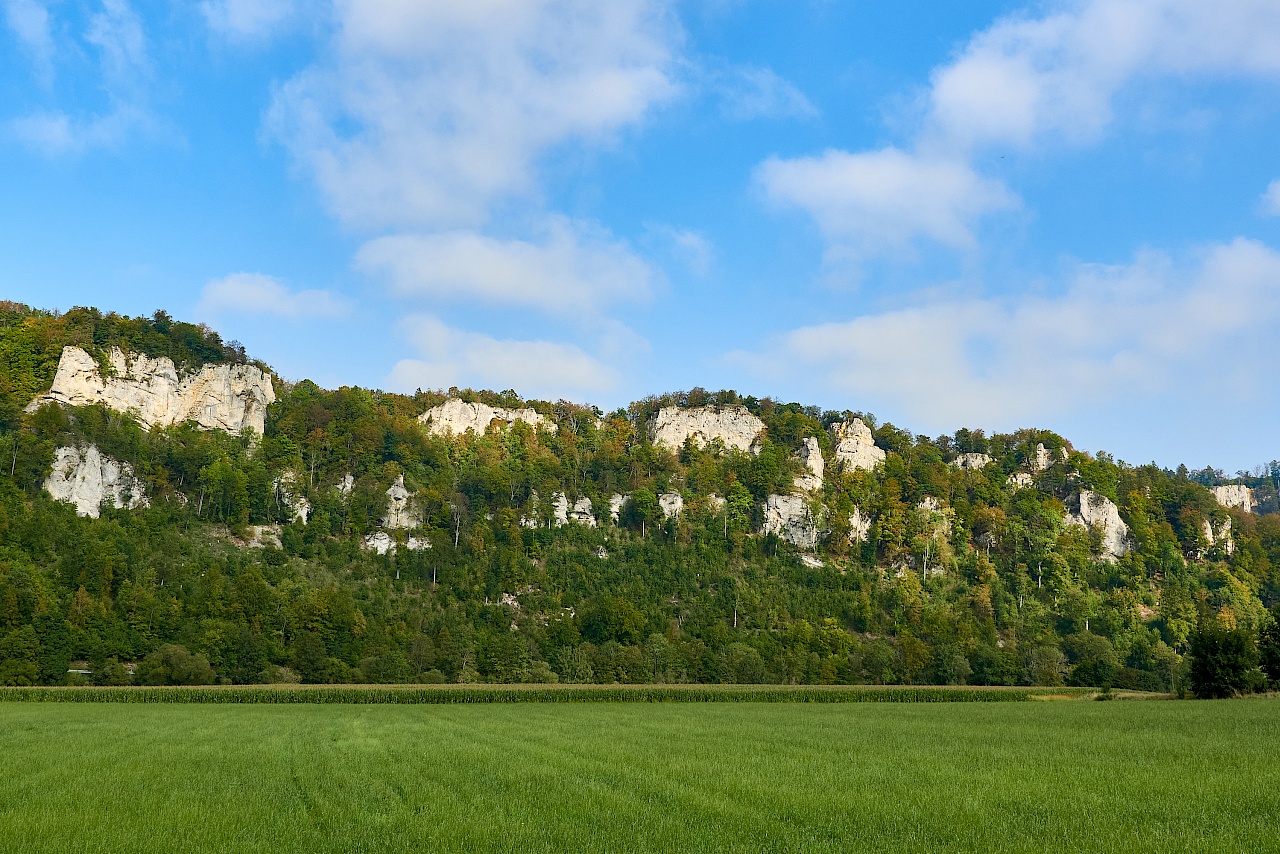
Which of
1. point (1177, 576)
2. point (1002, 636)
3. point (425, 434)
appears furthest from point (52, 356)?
point (1177, 576)

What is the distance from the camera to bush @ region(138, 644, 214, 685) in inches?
3502

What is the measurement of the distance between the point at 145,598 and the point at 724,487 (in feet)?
336

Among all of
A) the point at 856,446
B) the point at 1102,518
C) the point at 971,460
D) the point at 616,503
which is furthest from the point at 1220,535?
the point at 616,503

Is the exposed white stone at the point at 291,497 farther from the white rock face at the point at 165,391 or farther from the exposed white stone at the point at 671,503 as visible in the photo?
the exposed white stone at the point at 671,503

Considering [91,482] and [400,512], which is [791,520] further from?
[91,482]

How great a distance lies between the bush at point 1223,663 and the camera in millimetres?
72188

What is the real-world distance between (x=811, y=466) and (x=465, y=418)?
73.3 m

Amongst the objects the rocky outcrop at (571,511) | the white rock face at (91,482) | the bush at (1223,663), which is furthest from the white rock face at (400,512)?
the bush at (1223,663)

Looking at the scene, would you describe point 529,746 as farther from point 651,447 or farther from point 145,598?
point 651,447

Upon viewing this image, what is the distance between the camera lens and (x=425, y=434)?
17325cm

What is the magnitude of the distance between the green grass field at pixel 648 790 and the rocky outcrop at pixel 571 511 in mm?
117087

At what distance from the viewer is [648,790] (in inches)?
826

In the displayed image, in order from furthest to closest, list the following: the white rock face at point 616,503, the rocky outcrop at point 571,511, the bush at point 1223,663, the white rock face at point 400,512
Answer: the white rock face at point 616,503 → the rocky outcrop at point 571,511 → the white rock face at point 400,512 → the bush at point 1223,663

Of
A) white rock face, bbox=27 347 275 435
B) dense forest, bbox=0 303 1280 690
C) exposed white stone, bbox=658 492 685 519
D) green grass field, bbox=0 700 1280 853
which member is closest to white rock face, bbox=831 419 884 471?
dense forest, bbox=0 303 1280 690
